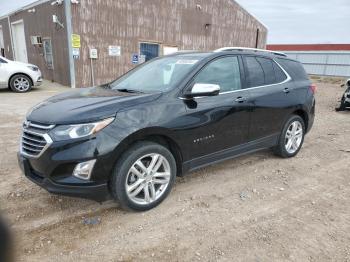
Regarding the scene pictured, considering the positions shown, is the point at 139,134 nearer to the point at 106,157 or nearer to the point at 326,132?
the point at 106,157

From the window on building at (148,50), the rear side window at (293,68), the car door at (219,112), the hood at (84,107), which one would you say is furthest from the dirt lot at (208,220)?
the window on building at (148,50)

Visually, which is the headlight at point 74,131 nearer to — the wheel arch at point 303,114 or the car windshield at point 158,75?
the car windshield at point 158,75

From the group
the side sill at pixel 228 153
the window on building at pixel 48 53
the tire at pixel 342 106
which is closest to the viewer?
the side sill at pixel 228 153

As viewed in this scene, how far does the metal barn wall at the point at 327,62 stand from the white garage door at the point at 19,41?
1991 centimetres

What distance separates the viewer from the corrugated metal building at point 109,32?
13.0 metres

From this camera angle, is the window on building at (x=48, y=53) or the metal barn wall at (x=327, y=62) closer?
the window on building at (x=48, y=53)

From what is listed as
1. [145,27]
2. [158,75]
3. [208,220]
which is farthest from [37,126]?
[145,27]

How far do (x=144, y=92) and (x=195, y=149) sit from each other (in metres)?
0.89

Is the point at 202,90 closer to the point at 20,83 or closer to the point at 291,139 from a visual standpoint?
the point at 291,139

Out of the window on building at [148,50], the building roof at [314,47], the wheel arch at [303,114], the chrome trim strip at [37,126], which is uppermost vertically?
the building roof at [314,47]

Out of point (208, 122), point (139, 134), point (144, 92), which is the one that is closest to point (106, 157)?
point (139, 134)

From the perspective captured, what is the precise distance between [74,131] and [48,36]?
1311 cm

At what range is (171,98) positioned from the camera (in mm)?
3422

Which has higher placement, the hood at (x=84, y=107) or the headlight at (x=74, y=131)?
the hood at (x=84, y=107)
